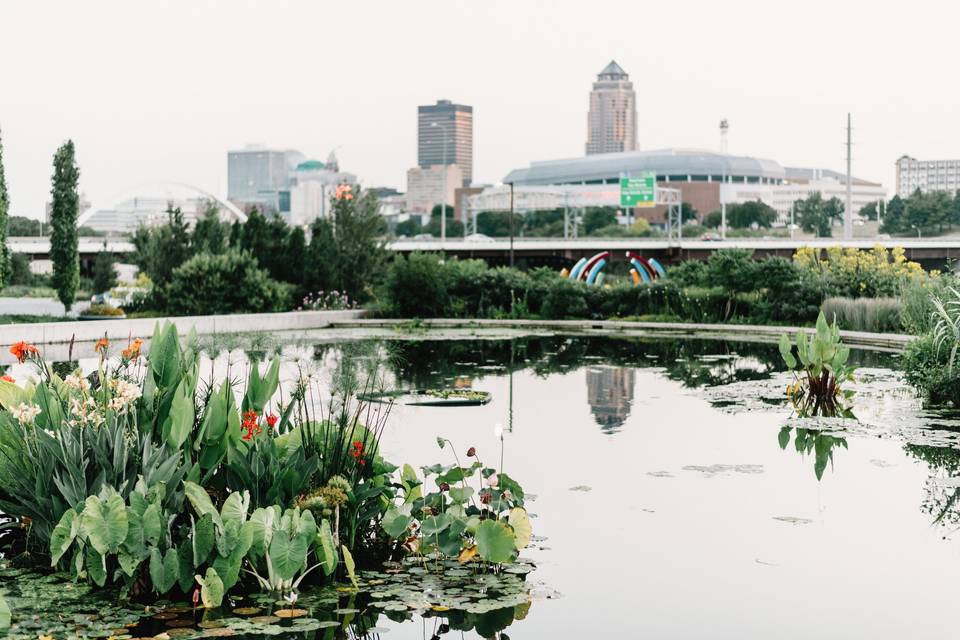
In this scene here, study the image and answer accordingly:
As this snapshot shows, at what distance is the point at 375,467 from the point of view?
8641 millimetres

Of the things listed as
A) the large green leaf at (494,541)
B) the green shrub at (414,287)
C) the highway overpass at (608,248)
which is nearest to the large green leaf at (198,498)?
the large green leaf at (494,541)

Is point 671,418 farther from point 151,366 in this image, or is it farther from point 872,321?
point 872,321

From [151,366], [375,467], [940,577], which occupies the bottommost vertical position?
[940,577]

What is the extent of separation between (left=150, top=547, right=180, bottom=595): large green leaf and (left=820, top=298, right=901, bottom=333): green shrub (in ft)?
77.9

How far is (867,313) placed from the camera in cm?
2928

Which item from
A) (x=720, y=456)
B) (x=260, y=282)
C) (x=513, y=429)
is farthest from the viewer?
(x=260, y=282)

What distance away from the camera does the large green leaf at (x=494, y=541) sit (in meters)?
7.82

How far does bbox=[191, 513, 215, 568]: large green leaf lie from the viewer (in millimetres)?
7070

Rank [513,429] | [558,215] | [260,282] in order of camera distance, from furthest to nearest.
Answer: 1. [558,215]
2. [260,282]
3. [513,429]

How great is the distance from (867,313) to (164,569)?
82.2 ft

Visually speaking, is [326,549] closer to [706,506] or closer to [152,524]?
[152,524]

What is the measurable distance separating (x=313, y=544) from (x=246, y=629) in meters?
1.08

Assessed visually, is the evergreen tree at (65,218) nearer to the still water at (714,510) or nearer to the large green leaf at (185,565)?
the still water at (714,510)

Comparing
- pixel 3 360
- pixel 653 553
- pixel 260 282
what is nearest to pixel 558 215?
pixel 260 282
